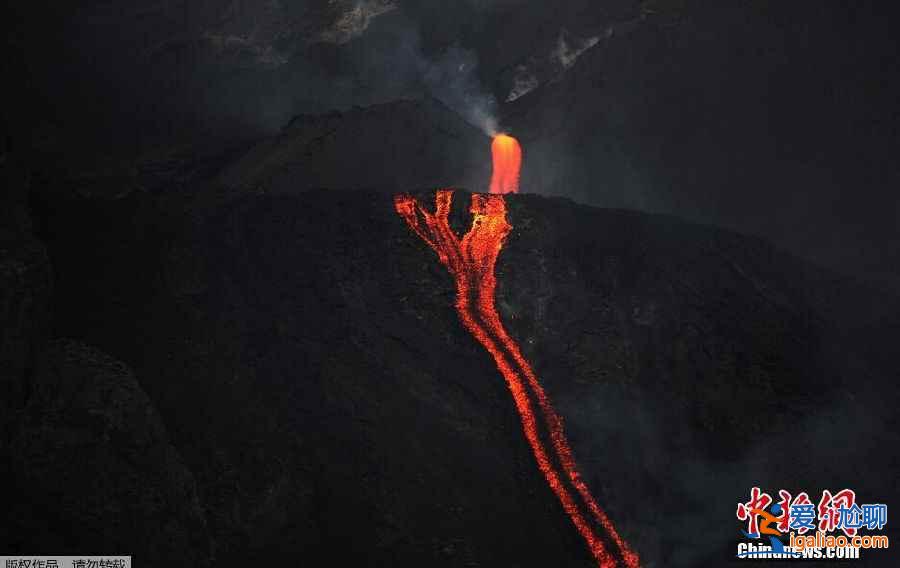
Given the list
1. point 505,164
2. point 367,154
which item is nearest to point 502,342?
point 367,154

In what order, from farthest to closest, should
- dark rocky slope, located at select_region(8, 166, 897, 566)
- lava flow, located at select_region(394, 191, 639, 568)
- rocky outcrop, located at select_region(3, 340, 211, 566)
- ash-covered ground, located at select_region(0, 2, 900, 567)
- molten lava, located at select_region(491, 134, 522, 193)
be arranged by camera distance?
molten lava, located at select_region(491, 134, 522, 193), lava flow, located at select_region(394, 191, 639, 568), dark rocky slope, located at select_region(8, 166, 897, 566), ash-covered ground, located at select_region(0, 2, 900, 567), rocky outcrop, located at select_region(3, 340, 211, 566)

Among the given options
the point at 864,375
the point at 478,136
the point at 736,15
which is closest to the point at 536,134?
the point at 478,136

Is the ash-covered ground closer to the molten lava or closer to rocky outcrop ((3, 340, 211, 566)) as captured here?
rocky outcrop ((3, 340, 211, 566))

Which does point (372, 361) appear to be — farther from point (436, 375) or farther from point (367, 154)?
point (367, 154)

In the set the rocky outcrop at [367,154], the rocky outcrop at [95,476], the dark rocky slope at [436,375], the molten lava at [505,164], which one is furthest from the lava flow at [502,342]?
the molten lava at [505,164]

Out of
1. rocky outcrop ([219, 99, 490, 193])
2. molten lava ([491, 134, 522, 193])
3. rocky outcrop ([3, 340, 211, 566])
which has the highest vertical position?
molten lava ([491, 134, 522, 193])

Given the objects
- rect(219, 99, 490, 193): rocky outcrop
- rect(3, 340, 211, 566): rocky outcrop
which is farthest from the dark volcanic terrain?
rect(219, 99, 490, 193): rocky outcrop
